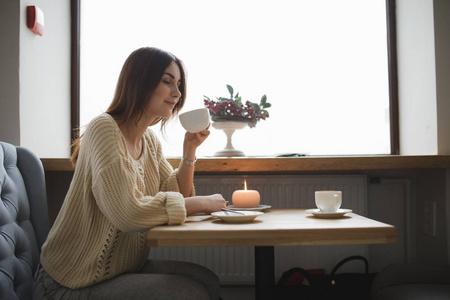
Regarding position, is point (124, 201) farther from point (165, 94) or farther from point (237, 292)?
point (237, 292)

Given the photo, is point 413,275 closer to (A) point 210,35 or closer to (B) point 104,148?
(B) point 104,148

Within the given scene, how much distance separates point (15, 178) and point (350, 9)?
6.80ft

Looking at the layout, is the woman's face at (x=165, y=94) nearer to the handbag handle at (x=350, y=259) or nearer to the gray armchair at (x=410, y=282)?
the gray armchair at (x=410, y=282)

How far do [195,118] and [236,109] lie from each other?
0.80 metres

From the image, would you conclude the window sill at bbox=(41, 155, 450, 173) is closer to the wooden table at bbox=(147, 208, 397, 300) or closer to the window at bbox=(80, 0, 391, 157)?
the window at bbox=(80, 0, 391, 157)

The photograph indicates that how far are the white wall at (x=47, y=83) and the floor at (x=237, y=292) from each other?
3.94 feet

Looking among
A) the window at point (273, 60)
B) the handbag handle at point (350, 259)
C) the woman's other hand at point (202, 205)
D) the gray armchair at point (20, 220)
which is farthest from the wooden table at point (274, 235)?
the window at point (273, 60)

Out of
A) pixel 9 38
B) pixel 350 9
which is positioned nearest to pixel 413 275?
pixel 350 9

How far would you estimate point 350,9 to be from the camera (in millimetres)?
2277

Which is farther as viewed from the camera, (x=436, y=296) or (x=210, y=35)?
(x=210, y=35)

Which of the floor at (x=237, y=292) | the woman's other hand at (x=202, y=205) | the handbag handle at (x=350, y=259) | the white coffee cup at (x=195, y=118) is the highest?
the white coffee cup at (x=195, y=118)

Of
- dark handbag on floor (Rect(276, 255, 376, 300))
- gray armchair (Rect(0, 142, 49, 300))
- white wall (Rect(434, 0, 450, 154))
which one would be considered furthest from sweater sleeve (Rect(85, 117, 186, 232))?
white wall (Rect(434, 0, 450, 154))

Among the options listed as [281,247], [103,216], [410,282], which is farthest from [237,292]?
A: [103,216]

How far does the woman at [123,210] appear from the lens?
3.14ft
